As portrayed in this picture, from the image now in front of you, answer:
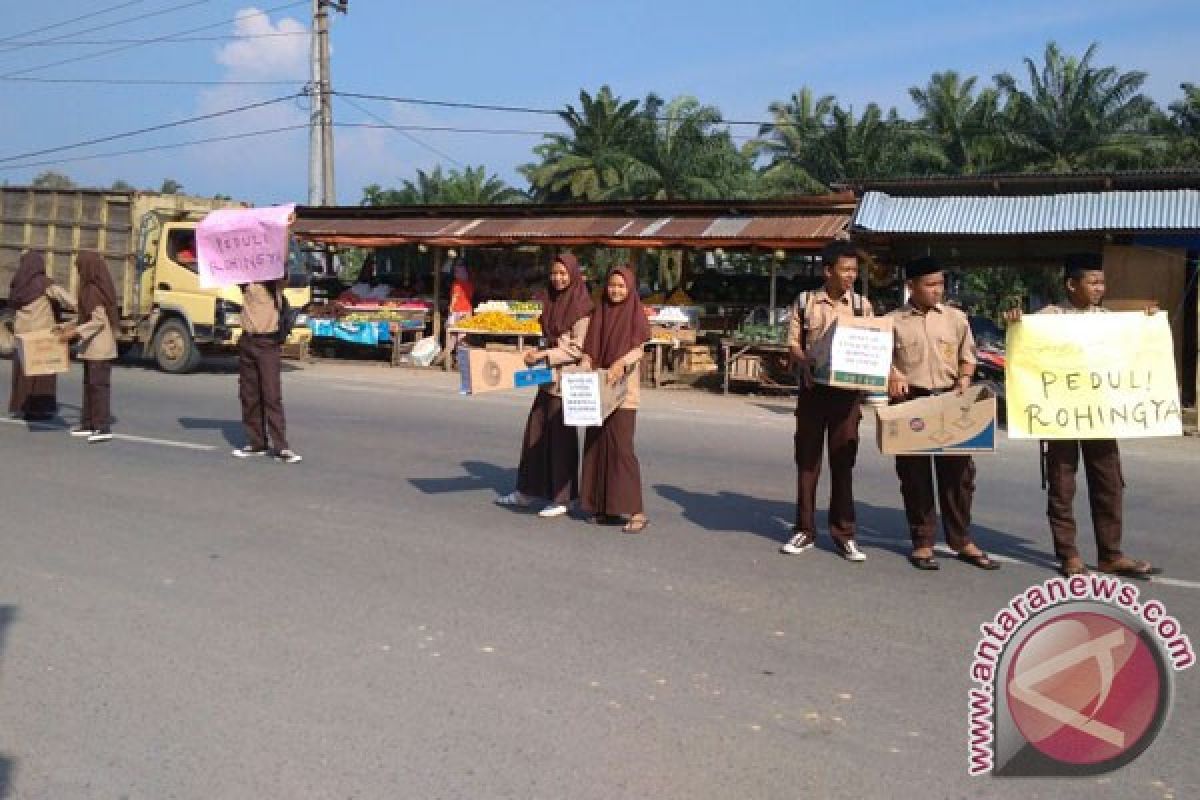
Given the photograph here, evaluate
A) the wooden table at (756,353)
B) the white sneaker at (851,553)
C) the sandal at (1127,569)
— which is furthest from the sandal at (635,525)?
the wooden table at (756,353)

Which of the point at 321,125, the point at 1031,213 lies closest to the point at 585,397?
the point at 1031,213

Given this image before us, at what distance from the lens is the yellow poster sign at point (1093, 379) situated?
211 inches

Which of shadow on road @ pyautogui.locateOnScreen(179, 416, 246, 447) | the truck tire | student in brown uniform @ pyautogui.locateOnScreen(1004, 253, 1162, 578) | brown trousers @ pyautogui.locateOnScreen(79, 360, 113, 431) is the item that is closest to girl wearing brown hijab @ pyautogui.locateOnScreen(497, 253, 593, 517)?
student in brown uniform @ pyautogui.locateOnScreen(1004, 253, 1162, 578)

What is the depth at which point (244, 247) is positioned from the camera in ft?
29.7

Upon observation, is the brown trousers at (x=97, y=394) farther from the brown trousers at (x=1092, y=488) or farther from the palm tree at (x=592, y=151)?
the palm tree at (x=592, y=151)

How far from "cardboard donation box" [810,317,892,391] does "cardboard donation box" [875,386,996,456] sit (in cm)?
19

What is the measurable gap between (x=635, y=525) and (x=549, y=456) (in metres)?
0.83

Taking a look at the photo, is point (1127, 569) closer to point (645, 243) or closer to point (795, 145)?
point (645, 243)

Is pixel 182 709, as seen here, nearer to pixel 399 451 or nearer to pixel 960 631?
pixel 960 631

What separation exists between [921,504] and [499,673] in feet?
8.83

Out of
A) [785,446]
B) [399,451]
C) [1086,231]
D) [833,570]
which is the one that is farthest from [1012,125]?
[833,570]

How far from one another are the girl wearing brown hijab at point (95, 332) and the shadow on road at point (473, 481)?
3.31 meters

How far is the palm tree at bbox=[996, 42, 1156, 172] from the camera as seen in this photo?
28469 millimetres

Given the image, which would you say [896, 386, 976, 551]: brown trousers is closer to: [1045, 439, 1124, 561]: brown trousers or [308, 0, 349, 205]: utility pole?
[1045, 439, 1124, 561]: brown trousers
